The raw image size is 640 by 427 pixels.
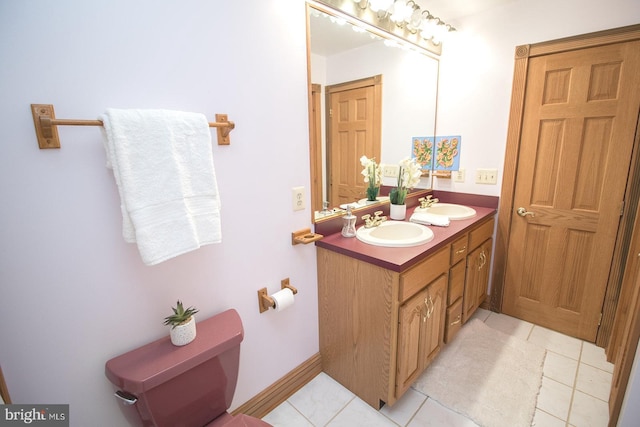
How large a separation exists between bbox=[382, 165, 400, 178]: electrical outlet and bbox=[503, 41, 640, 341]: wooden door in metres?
0.88

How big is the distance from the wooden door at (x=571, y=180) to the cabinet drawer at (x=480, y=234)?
0.52 feet

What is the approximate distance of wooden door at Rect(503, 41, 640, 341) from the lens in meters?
1.74

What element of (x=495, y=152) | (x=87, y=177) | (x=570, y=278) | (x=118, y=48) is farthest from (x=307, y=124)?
(x=570, y=278)

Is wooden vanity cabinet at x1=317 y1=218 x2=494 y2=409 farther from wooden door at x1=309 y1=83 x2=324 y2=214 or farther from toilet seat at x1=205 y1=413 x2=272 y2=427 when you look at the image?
toilet seat at x1=205 y1=413 x2=272 y2=427

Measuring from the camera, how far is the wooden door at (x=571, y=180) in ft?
5.69

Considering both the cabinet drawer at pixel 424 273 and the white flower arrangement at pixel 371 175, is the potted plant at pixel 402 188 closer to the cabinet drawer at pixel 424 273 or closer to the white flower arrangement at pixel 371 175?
the white flower arrangement at pixel 371 175

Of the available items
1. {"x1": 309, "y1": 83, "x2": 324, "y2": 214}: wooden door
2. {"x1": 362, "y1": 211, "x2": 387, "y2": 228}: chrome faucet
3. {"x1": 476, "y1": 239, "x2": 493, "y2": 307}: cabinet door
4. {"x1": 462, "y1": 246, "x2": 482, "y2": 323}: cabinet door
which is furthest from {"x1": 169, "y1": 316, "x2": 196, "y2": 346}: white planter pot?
{"x1": 476, "y1": 239, "x2": 493, "y2": 307}: cabinet door

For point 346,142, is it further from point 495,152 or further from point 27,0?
point 27,0

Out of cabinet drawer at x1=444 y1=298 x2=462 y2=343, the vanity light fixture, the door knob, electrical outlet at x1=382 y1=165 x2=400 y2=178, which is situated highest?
the vanity light fixture

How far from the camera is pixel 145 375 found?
93 centimetres

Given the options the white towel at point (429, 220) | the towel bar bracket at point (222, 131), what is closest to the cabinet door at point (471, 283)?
the white towel at point (429, 220)

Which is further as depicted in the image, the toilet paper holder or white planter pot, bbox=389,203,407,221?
white planter pot, bbox=389,203,407,221

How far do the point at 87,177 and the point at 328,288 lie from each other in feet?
3.91

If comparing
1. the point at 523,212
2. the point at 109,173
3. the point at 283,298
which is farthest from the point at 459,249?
the point at 109,173
